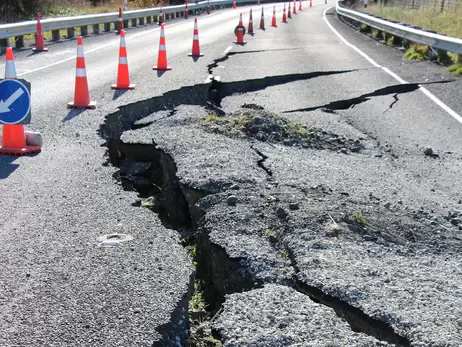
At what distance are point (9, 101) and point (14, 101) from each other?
5cm

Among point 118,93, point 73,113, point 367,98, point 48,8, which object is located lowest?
point 48,8

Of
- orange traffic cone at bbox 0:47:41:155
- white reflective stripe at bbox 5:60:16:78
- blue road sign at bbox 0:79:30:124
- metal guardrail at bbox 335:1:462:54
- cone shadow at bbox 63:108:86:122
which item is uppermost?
white reflective stripe at bbox 5:60:16:78

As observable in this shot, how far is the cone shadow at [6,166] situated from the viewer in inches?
222

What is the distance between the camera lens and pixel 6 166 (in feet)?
19.4

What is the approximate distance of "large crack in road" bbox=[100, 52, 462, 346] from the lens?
3426 mm

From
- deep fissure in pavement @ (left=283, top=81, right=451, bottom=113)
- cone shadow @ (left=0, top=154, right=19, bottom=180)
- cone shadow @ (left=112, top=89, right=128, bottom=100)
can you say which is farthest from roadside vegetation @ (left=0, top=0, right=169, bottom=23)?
cone shadow @ (left=0, top=154, right=19, bottom=180)


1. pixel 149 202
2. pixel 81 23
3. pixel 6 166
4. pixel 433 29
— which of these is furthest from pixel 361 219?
pixel 81 23

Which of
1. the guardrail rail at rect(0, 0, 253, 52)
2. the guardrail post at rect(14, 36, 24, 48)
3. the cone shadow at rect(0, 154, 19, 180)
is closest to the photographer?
the cone shadow at rect(0, 154, 19, 180)

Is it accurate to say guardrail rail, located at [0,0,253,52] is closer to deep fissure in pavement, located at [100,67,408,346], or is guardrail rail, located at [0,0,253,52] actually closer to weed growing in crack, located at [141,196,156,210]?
deep fissure in pavement, located at [100,67,408,346]

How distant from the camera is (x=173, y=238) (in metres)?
4.19

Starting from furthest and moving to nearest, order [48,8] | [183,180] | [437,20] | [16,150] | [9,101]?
[48,8], [437,20], [9,101], [16,150], [183,180]

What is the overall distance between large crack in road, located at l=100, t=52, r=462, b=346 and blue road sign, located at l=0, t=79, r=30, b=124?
36.5 inches

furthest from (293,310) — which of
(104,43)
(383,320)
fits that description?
(104,43)

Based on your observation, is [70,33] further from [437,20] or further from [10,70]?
[10,70]
